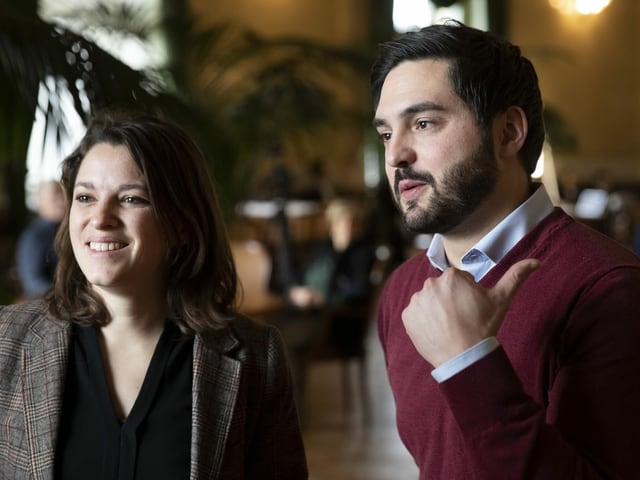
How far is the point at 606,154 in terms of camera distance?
54.3 feet

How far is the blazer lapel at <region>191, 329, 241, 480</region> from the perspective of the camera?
5.72 feet

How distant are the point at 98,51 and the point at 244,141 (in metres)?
3.49

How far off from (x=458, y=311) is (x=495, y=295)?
6 cm

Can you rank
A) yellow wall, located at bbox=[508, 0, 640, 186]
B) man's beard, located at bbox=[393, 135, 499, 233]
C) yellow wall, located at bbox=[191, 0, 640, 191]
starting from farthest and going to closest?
yellow wall, located at bbox=[508, 0, 640, 186] → yellow wall, located at bbox=[191, 0, 640, 191] → man's beard, located at bbox=[393, 135, 499, 233]

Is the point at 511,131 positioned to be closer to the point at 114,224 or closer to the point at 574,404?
the point at 574,404

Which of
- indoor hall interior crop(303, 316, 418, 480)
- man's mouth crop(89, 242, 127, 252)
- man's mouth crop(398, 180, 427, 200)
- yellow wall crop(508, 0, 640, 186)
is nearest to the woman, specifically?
man's mouth crop(89, 242, 127, 252)

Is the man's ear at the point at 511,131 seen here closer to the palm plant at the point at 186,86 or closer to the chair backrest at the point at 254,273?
the palm plant at the point at 186,86

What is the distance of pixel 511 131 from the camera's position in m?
1.51

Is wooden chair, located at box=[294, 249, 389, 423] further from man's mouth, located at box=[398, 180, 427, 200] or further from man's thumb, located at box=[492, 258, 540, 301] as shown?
man's thumb, located at box=[492, 258, 540, 301]

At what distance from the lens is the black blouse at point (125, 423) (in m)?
1.72

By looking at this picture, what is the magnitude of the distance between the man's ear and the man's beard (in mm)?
38

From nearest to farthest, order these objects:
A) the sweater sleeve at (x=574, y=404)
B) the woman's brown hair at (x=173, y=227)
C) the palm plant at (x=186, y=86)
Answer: the sweater sleeve at (x=574, y=404)
the woman's brown hair at (x=173, y=227)
the palm plant at (x=186, y=86)

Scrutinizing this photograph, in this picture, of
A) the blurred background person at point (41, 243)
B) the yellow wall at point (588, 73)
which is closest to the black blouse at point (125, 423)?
the blurred background person at point (41, 243)

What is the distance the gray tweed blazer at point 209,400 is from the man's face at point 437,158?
0.58 m
